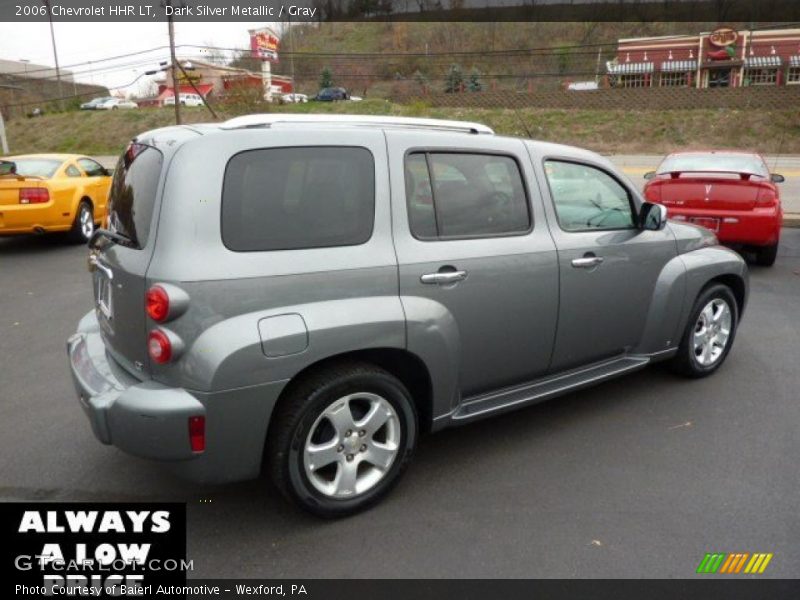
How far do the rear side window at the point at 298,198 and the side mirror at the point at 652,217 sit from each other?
194 centimetres

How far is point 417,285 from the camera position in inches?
112

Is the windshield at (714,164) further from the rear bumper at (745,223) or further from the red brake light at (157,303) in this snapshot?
the red brake light at (157,303)

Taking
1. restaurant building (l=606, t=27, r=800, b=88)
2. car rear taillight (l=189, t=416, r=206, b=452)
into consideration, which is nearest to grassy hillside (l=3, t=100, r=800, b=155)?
restaurant building (l=606, t=27, r=800, b=88)

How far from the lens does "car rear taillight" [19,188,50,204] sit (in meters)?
8.84

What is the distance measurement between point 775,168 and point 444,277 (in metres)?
26.1

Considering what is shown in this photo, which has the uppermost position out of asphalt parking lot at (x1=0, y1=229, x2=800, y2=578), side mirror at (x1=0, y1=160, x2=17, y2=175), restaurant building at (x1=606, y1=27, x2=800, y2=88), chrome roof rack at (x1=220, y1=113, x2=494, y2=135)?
restaurant building at (x1=606, y1=27, x2=800, y2=88)

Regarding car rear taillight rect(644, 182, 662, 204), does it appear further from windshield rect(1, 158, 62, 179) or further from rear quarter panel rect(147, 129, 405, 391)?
windshield rect(1, 158, 62, 179)

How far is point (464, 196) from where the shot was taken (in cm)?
316

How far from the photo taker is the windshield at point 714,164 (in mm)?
8203

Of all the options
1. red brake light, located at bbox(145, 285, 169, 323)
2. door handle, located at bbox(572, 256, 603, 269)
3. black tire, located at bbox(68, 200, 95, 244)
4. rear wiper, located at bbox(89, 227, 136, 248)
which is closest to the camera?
red brake light, located at bbox(145, 285, 169, 323)

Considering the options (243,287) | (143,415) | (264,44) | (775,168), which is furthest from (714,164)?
(264,44)

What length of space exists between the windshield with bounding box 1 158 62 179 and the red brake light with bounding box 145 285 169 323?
8.26 meters

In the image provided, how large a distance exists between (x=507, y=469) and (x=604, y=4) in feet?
127

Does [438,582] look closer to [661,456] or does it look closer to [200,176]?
[661,456]
